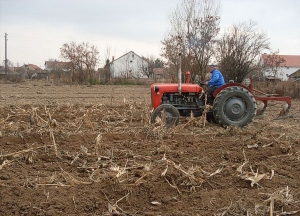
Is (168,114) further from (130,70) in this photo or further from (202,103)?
(130,70)

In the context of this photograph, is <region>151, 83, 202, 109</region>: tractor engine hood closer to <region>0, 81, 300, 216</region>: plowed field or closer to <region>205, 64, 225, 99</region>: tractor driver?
<region>205, 64, 225, 99</region>: tractor driver

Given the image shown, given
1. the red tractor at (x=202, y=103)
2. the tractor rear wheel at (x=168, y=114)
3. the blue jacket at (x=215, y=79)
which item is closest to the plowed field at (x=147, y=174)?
the tractor rear wheel at (x=168, y=114)

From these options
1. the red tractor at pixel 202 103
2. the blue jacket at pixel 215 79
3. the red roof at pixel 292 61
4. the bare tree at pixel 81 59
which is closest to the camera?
the red tractor at pixel 202 103

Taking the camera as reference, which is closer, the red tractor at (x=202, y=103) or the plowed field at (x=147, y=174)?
the plowed field at (x=147, y=174)

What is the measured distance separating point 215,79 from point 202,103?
2.23 ft

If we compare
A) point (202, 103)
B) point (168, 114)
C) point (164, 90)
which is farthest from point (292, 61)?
point (168, 114)

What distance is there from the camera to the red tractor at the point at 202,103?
26.2 feet

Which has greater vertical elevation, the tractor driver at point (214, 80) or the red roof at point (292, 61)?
the red roof at point (292, 61)

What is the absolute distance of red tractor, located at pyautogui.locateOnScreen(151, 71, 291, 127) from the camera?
7.99 meters

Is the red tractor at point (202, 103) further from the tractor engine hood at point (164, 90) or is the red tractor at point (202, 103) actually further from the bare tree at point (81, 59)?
the bare tree at point (81, 59)

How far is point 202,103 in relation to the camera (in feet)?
28.2

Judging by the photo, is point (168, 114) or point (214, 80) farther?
point (214, 80)

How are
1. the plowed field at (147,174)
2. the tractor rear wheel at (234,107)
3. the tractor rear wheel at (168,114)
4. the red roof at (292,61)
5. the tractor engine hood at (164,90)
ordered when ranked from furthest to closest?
A: the red roof at (292,61) → the tractor engine hood at (164,90) → the tractor rear wheel at (234,107) → the tractor rear wheel at (168,114) → the plowed field at (147,174)

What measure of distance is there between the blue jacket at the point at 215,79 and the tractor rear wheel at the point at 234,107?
0.36 metres
